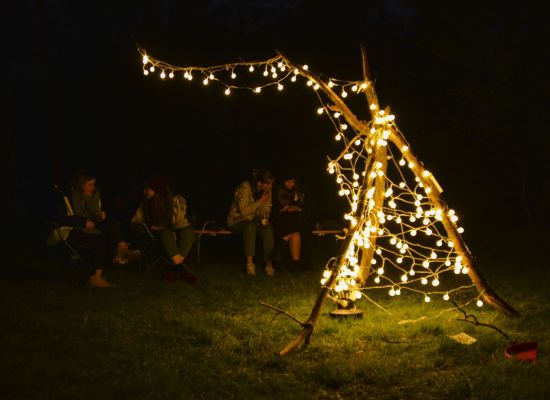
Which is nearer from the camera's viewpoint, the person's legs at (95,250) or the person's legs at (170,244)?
the person's legs at (95,250)

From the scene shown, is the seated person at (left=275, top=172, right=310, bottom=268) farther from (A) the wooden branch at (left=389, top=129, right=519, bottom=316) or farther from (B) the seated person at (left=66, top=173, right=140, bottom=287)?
(A) the wooden branch at (left=389, top=129, right=519, bottom=316)

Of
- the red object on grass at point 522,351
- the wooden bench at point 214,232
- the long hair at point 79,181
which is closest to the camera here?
the red object on grass at point 522,351

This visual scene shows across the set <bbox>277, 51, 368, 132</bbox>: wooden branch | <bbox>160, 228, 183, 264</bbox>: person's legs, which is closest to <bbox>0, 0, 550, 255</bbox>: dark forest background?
<bbox>160, 228, 183, 264</bbox>: person's legs

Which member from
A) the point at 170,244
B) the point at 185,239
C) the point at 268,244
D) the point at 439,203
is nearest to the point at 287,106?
the point at 268,244

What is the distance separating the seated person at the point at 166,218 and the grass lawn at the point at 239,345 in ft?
1.62

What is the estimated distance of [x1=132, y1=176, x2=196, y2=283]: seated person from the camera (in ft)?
28.7

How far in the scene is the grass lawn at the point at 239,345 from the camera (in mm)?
4715

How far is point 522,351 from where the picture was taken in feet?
17.4

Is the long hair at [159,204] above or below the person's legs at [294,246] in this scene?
above

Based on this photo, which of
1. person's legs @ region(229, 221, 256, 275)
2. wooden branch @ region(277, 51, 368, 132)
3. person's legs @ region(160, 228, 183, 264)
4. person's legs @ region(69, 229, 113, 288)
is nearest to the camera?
wooden branch @ region(277, 51, 368, 132)

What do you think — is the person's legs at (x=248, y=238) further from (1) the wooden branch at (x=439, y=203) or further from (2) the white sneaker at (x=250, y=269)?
Result: (1) the wooden branch at (x=439, y=203)

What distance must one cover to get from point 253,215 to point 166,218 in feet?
3.93

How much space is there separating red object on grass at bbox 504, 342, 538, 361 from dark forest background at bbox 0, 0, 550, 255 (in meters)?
8.04

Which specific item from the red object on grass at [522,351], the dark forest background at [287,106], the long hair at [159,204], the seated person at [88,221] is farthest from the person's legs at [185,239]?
the red object on grass at [522,351]
